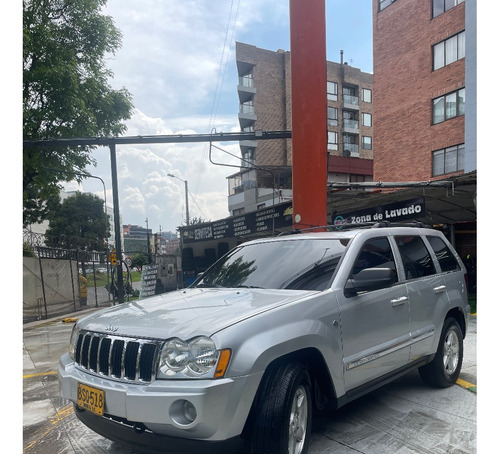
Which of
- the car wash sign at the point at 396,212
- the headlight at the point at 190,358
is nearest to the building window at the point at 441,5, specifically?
the car wash sign at the point at 396,212

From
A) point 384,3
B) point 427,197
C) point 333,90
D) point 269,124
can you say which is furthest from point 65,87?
point 333,90

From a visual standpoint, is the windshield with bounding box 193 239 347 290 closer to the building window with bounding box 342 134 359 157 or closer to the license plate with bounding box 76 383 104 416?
the license plate with bounding box 76 383 104 416

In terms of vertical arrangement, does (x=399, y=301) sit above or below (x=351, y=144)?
below

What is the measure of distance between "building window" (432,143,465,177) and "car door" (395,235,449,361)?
59.7 feet

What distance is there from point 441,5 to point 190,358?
972 inches

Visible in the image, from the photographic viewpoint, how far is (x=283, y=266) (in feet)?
13.2

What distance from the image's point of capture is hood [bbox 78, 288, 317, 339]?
9.55 ft

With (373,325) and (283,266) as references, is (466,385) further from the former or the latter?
(283,266)

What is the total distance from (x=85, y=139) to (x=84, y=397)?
12.2 metres

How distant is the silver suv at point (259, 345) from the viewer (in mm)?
2707

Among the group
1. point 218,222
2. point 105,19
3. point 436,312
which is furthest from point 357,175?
point 436,312

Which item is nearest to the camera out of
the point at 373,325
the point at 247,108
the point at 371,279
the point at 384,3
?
the point at 371,279

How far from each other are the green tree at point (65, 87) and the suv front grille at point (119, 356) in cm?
1256

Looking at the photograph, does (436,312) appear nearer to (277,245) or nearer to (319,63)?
(277,245)
